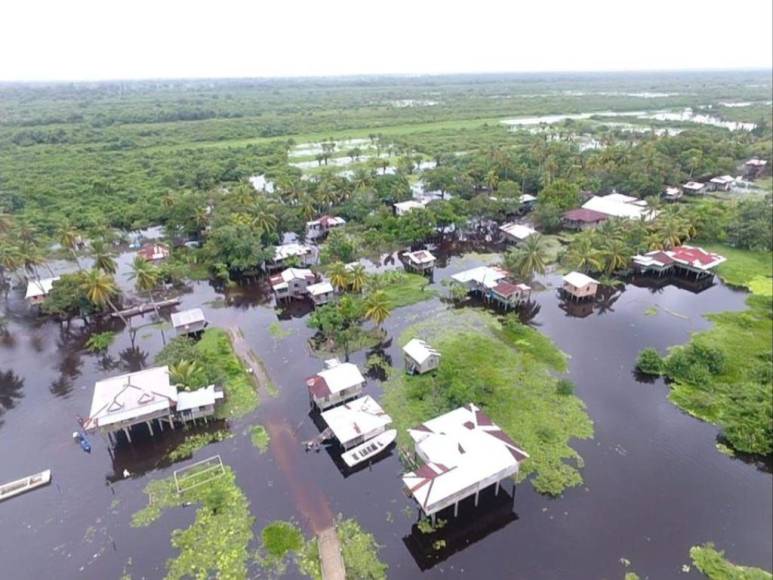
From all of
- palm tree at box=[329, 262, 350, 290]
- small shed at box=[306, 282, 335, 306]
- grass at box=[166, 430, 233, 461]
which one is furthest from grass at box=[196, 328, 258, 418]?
palm tree at box=[329, 262, 350, 290]

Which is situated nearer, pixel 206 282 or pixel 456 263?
pixel 206 282

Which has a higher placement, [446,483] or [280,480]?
[446,483]

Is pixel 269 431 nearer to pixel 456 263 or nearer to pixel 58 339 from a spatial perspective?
pixel 58 339

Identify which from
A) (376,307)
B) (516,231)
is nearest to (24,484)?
(376,307)

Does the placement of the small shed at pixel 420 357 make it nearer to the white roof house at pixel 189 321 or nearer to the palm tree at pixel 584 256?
the white roof house at pixel 189 321

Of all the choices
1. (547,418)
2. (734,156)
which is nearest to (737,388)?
(547,418)

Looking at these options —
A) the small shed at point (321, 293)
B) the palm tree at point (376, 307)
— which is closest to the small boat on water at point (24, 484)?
the palm tree at point (376, 307)
